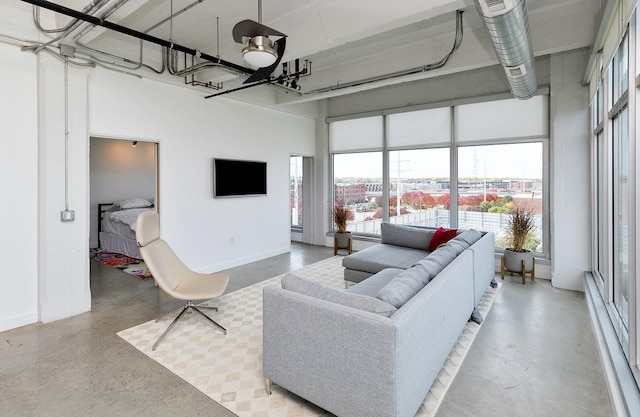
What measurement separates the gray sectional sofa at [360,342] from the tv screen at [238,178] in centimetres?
353

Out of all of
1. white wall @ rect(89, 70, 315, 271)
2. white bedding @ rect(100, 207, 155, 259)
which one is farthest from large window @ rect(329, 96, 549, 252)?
white bedding @ rect(100, 207, 155, 259)

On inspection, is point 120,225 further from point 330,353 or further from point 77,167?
point 330,353

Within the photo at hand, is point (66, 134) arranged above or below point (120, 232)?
above

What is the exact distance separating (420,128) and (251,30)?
4402mm

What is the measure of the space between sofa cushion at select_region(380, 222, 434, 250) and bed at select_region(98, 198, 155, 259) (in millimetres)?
4287

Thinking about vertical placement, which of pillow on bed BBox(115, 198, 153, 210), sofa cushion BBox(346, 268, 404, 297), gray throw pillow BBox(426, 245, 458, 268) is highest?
pillow on bed BBox(115, 198, 153, 210)

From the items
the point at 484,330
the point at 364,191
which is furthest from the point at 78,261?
the point at 364,191

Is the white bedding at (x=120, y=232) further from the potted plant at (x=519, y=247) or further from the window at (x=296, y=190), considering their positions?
the potted plant at (x=519, y=247)

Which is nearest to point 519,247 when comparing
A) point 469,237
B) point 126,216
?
point 469,237

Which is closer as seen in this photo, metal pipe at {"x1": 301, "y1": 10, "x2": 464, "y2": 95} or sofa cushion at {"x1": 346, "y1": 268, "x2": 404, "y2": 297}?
sofa cushion at {"x1": 346, "y1": 268, "x2": 404, "y2": 297}

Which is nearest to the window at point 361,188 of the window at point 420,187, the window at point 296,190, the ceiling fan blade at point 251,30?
the window at point 420,187

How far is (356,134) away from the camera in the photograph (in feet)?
22.5

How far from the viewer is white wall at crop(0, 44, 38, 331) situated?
10.5ft

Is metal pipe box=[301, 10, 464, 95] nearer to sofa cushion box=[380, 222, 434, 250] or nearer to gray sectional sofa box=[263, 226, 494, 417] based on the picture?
sofa cushion box=[380, 222, 434, 250]
